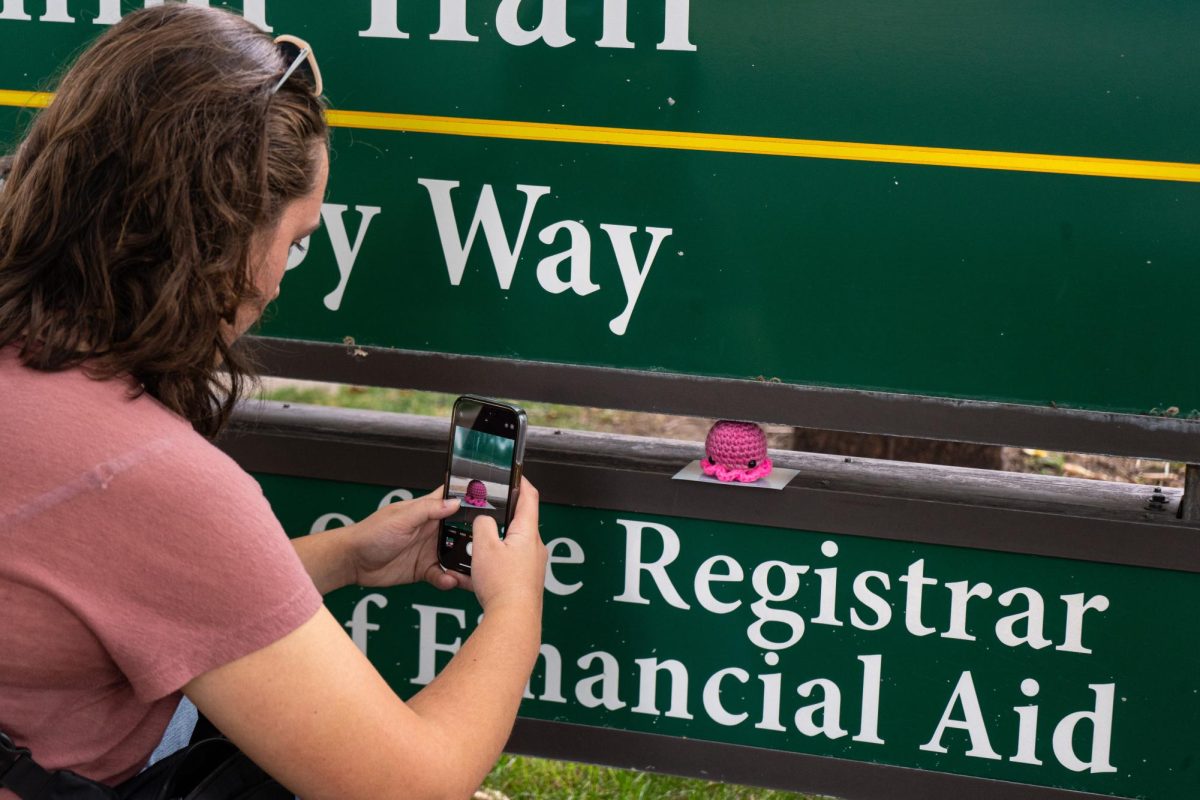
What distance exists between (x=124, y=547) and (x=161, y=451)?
0.31 ft

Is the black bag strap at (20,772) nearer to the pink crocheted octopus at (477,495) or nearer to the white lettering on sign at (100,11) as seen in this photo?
the pink crocheted octopus at (477,495)

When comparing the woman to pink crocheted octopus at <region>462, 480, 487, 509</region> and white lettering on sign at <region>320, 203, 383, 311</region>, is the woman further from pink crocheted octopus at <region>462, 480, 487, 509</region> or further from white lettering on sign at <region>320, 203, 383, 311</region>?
white lettering on sign at <region>320, 203, 383, 311</region>

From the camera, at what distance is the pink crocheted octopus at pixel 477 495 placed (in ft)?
6.38

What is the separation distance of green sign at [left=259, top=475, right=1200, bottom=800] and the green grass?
0.65m

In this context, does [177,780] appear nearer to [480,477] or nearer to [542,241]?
[480,477]

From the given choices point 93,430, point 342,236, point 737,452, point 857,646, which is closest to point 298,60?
point 93,430

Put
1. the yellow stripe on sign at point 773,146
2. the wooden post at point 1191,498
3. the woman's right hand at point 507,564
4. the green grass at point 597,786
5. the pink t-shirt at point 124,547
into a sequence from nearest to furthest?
the pink t-shirt at point 124,547, the woman's right hand at point 507,564, the yellow stripe on sign at point 773,146, the wooden post at point 1191,498, the green grass at point 597,786

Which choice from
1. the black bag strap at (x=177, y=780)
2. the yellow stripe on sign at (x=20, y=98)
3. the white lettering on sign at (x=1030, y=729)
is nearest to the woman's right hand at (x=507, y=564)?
the black bag strap at (x=177, y=780)

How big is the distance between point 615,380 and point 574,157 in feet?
1.17

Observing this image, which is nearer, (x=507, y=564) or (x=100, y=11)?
(x=507, y=564)

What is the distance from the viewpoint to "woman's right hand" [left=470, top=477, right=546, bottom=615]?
1.70 m

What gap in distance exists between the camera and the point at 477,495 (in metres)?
1.95

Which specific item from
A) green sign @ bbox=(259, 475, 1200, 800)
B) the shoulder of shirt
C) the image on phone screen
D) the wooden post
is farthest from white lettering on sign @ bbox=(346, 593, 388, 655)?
the wooden post

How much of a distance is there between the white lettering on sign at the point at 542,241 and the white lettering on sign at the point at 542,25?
228mm
